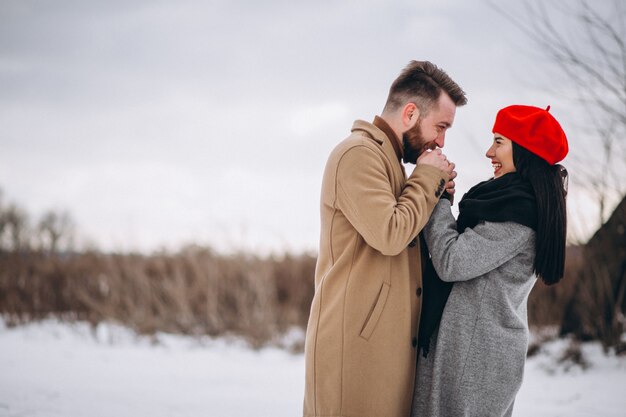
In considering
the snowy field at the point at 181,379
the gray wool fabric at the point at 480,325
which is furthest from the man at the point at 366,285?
the snowy field at the point at 181,379

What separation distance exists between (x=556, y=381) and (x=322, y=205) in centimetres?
519

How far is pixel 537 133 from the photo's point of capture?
2400 millimetres

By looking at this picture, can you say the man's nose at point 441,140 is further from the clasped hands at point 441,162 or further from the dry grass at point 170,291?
the dry grass at point 170,291

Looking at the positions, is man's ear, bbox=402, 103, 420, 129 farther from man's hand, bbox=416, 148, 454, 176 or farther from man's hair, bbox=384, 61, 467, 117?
man's hand, bbox=416, 148, 454, 176

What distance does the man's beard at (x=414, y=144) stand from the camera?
259 centimetres

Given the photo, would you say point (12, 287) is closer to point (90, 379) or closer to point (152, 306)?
point (152, 306)

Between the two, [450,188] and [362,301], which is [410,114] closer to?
[450,188]

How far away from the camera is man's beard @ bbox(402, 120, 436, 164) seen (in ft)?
8.50

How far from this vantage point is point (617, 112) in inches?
240

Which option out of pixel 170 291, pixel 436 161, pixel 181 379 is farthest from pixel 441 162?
pixel 170 291

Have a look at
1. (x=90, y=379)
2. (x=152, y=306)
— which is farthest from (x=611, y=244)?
(x=152, y=306)

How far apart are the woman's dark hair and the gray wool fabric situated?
0.17 ft

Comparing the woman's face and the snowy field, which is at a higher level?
the woman's face

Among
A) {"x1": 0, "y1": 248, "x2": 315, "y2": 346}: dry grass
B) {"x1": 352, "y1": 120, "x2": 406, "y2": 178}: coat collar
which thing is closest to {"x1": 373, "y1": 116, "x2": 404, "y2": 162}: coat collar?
{"x1": 352, "y1": 120, "x2": 406, "y2": 178}: coat collar
